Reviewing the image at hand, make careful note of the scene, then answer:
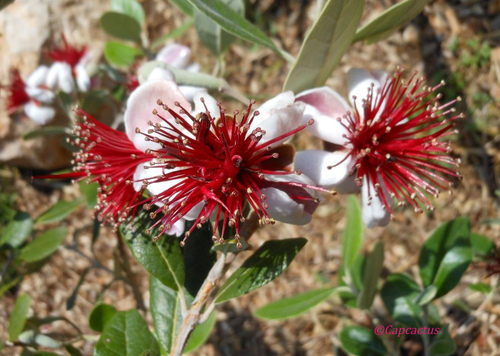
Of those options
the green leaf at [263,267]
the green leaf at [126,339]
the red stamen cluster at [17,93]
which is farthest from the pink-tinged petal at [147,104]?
the red stamen cluster at [17,93]

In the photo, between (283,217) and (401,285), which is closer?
(283,217)

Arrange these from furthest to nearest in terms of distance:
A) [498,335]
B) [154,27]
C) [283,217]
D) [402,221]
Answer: [154,27]
[402,221]
[498,335]
[283,217]

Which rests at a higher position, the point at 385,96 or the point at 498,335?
the point at 385,96

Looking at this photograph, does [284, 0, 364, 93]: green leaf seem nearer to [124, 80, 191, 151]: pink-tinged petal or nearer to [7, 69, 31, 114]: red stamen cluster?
[124, 80, 191, 151]: pink-tinged petal

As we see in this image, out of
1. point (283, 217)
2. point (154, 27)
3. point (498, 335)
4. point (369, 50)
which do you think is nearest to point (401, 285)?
point (498, 335)

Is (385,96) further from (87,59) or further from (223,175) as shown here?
(87,59)

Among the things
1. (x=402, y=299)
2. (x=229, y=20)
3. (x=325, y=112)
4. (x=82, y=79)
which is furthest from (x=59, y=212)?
(x=402, y=299)

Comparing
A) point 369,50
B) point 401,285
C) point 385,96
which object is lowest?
point 401,285

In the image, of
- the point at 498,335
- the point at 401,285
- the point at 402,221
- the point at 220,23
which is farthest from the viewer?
the point at 402,221

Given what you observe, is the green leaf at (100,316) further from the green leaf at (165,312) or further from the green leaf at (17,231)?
the green leaf at (17,231)
